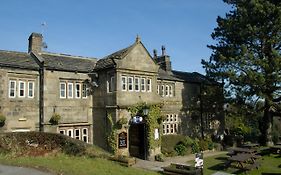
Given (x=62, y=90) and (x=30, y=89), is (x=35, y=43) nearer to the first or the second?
(x=30, y=89)

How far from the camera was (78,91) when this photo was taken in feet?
85.4

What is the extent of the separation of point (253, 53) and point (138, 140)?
1420 centimetres

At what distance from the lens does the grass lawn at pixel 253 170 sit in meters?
20.0

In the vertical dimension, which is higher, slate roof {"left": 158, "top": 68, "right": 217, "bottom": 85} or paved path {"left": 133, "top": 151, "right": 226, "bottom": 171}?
slate roof {"left": 158, "top": 68, "right": 217, "bottom": 85}

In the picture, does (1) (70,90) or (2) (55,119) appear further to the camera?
(1) (70,90)

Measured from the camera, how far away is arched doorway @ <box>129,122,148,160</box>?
26125mm

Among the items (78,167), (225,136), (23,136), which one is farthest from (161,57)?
A: (78,167)

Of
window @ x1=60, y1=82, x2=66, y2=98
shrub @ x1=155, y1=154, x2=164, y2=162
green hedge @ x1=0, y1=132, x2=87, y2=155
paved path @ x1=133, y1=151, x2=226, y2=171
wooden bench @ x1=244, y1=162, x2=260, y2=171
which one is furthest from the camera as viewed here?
window @ x1=60, y1=82, x2=66, y2=98

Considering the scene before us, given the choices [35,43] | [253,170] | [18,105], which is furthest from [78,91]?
[253,170]

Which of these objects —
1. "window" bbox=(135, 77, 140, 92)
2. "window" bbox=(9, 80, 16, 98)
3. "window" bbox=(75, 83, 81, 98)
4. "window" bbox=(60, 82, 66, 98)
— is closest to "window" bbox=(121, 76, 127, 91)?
"window" bbox=(135, 77, 140, 92)

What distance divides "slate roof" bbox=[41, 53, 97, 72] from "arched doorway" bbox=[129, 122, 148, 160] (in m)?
6.89

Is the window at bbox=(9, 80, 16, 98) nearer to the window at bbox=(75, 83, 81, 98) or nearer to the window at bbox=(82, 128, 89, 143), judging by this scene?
the window at bbox=(75, 83, 81, 98)

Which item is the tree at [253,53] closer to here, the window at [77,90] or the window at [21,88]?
the window at [77,90]

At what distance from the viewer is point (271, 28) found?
92.5 ft
